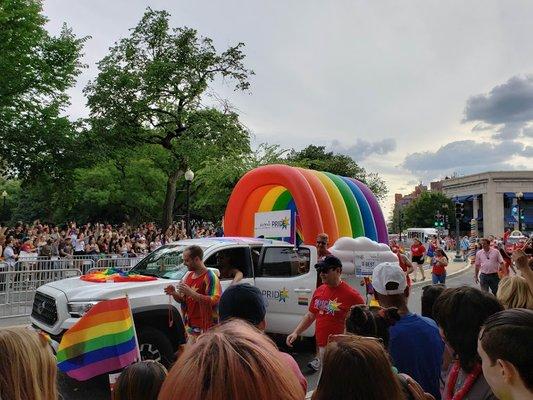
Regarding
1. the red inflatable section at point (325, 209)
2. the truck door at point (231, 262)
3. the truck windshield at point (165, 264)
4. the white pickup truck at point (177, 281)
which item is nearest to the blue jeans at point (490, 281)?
the red inflatable section at point (325, 209)

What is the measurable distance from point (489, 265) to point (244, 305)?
32.9 feet

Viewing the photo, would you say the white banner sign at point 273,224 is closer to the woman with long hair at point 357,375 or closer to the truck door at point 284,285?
the truck door at point 284,285

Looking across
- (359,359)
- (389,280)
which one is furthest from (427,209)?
(359,359)

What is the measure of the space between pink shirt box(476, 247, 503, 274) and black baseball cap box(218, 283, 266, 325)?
9.88 m

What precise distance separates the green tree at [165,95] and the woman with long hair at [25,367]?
24.1 m

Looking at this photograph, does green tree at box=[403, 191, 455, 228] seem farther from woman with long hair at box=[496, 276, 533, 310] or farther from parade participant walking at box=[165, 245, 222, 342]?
woman with long hair at box=[496, 276, 533, 310]

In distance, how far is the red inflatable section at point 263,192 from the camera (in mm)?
11602

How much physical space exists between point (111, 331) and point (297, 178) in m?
8.82

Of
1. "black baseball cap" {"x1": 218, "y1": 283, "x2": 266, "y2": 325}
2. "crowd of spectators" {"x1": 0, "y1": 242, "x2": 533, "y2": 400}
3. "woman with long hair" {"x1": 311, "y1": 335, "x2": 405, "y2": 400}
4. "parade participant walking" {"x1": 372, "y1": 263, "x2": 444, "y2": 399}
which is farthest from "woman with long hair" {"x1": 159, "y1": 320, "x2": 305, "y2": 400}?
"parade participant walking" {"x1": 372, "y1": 263, "x2": 444, "y2": 399}

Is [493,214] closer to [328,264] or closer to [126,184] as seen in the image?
[126,184]

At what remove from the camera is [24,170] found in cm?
2138

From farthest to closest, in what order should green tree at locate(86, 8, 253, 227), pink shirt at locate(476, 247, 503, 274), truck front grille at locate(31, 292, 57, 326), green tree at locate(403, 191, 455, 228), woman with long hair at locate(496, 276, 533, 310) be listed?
1. green tree at locate(403, 191, 455, 228)
2. green tree at locate(86, 8, 253, 227)
3. pink shirt at locate(476, 247, 503, 274)
4. truck front grille at locate(31, 292, 57, 326)
5. woman with long hair at locate(496, 276, 533, 310)

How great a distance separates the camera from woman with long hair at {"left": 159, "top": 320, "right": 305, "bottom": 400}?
1.15 metres

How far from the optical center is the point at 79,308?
592 cm
